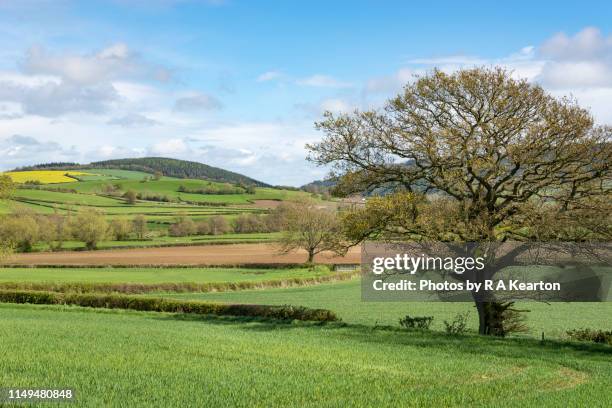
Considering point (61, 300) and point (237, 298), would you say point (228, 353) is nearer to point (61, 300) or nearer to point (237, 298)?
point (61, 300)

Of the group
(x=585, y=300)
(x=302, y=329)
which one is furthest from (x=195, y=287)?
(x=585, y=300)

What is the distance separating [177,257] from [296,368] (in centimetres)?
6518

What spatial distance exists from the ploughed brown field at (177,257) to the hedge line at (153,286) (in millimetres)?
13398

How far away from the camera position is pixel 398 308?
42.4 metres

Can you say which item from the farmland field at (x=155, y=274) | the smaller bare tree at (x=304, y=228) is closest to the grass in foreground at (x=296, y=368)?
the farmland field at (x=155, y=274)

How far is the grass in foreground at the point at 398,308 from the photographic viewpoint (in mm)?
34500

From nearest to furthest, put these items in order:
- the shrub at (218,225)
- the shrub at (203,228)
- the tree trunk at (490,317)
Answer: the tree trunk at (490,317), the shrub at (203,228), the shrub at (218,225)

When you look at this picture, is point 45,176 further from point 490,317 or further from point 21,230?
point 490,317

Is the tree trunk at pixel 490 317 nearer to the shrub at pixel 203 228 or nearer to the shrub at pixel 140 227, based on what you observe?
the shrub at pixel 140 227

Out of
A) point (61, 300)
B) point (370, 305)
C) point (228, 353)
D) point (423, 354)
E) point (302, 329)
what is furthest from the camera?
point (370, 305)

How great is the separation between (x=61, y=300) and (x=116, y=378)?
92.0 feet

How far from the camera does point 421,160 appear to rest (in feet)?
78.1

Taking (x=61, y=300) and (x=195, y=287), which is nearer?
(x=61, y=300)

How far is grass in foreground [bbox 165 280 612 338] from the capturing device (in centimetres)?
3450
